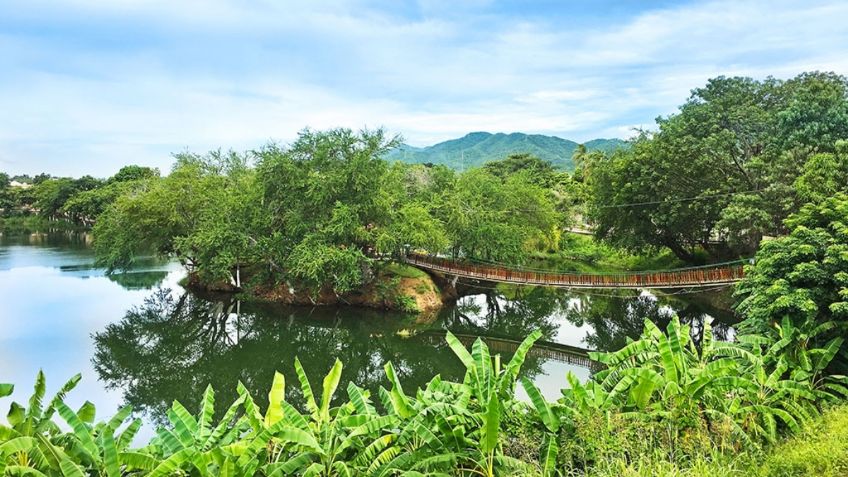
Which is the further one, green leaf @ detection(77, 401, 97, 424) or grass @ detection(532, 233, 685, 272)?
grass @ detection(532, 233, 685, 272)

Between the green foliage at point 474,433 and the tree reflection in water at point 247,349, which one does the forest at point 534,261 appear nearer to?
the green foliage at point 474,433

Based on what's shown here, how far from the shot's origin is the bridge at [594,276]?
51.1ft

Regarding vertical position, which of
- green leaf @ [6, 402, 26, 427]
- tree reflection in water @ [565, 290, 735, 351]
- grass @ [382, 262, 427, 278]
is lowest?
tree reflection in water @ [565, 290, 735, 351]

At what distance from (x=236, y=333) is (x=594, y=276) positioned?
38.3 feet

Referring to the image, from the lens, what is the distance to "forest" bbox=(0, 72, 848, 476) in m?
4.57

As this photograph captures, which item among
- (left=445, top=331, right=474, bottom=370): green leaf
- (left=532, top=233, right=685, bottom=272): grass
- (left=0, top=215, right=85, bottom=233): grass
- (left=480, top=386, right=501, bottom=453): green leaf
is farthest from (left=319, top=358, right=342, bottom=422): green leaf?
(left=0, top=215, right=85, bottom=233): grass

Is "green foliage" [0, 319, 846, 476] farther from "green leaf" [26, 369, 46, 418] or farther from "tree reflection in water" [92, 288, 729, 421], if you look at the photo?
"tree reflection in water" [92, 288, 729, 421]

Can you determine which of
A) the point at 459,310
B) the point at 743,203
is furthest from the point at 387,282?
the point at 743,203

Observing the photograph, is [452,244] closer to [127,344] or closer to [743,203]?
[743,203]

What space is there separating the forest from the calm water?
125 cm

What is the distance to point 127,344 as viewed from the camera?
49.1 feet

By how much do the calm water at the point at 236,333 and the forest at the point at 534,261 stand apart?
1251mm

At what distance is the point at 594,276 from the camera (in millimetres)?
17516

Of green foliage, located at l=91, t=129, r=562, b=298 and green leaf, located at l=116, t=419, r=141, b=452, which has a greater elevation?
green foliage, located at l=91, t=129, r=562, b=298
